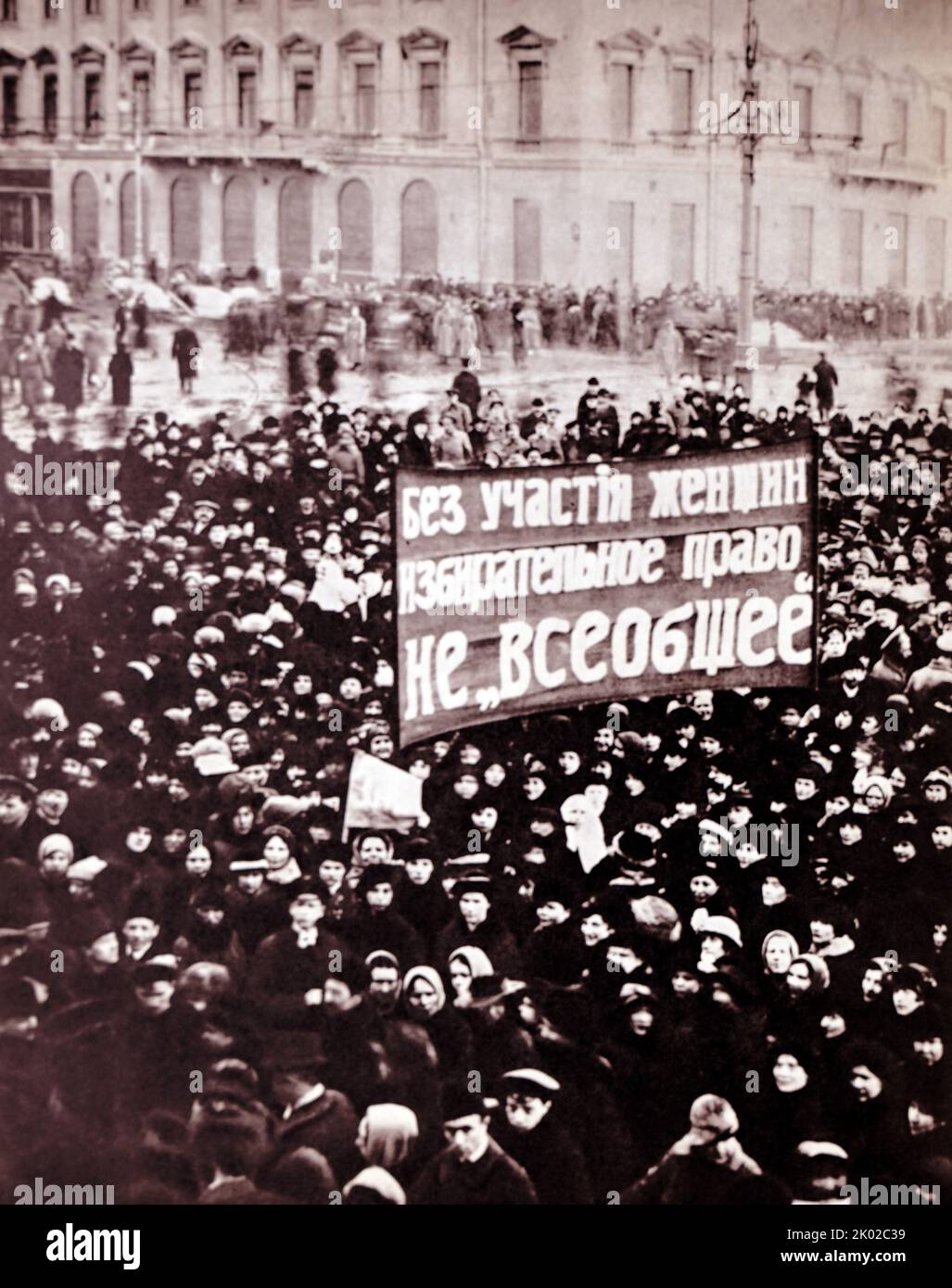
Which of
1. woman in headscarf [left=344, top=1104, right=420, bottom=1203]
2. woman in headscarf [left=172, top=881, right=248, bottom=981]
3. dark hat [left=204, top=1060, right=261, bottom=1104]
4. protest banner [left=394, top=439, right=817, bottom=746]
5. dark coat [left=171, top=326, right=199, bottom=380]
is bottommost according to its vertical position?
woman in headscarf [left=344, top=1104, right=420, bottom=1203]

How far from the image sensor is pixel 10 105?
18.4ft

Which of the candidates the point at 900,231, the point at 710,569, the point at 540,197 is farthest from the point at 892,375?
the point at 540,197

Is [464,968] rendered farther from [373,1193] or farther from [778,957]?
[778,957]

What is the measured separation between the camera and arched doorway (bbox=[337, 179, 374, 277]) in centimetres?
570

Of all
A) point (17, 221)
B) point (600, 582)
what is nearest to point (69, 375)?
point (17, 221)

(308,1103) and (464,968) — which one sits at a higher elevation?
(464,968)

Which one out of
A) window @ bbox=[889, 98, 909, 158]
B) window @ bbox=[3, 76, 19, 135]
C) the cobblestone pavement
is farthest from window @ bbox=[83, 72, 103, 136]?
window @ bbox=[889, 98, 909, 158]

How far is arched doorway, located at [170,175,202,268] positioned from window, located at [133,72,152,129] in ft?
0.76

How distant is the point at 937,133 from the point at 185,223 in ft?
8.50

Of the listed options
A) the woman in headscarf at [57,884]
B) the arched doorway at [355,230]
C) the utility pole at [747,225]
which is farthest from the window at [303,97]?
the woman in headscarf at [57,884]

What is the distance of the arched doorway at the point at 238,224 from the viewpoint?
18.6ft

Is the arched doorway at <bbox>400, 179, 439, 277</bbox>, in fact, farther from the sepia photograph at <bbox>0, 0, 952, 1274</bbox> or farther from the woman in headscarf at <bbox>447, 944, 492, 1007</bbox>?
the woman in headscarf at <bbox>447, 944, 492, 1007</bbox>

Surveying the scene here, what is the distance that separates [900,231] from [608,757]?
81.2 inches

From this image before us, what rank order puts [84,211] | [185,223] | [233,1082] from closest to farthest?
[233,1082]
[84,211]
[185,223]
